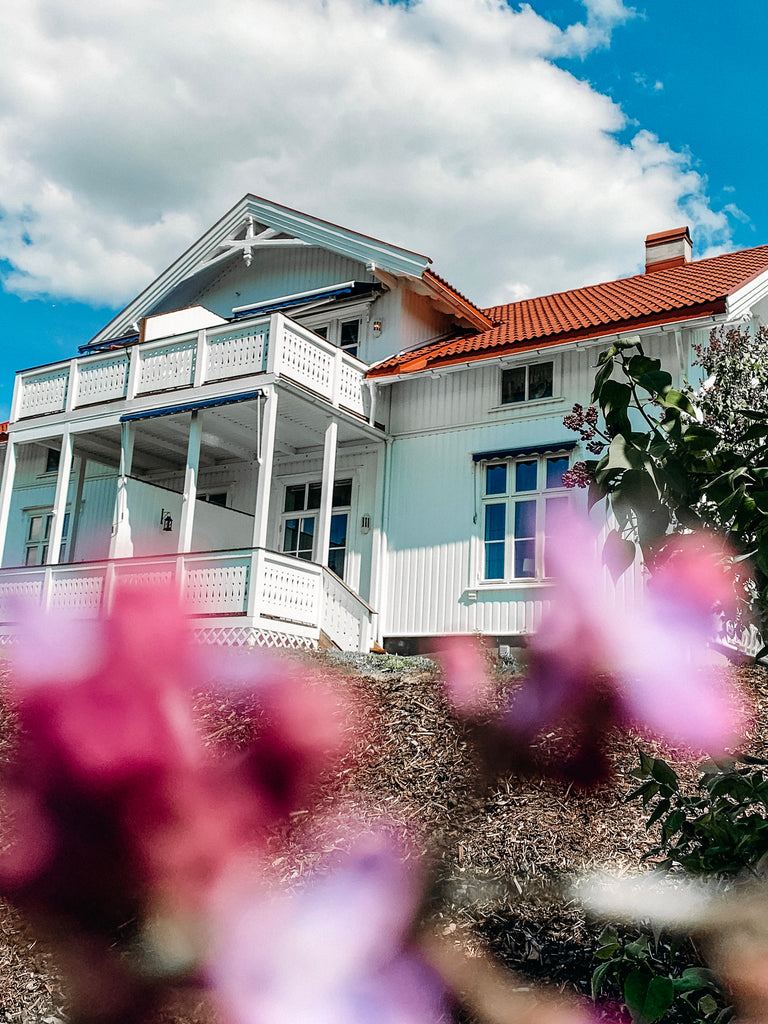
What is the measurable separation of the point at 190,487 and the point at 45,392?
4.39m

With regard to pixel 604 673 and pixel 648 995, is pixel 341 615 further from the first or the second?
pixel 648 995

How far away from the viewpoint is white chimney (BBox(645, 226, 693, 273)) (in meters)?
18.0

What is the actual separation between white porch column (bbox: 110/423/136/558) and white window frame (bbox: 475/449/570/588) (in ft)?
17.9

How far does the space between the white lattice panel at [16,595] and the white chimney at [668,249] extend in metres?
12.6

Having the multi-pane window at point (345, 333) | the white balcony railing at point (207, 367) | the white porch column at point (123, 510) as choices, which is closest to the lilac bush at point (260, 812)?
the white porch column at point (123, 510)

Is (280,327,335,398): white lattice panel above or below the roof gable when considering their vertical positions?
below

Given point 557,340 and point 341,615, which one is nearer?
point 557,340

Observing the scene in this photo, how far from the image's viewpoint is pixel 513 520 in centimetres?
1350

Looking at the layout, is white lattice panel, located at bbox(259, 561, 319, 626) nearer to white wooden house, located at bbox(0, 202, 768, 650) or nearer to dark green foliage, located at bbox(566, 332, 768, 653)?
white wooden house, located at bbox(0, 202, 768, 650)

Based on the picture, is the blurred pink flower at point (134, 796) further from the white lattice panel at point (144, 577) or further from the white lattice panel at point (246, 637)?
the white lattice panel at point (144, 577)

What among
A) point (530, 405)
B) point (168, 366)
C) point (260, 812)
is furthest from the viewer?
point (168, 366)

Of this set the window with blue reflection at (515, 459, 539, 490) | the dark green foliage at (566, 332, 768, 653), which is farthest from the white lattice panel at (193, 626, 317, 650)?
the dark green foliage at (566, 332, 768, 653)

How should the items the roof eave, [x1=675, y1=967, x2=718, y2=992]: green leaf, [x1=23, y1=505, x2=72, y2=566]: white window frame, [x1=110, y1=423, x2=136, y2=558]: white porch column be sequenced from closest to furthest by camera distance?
[x1=675, y1=967, x2=718, y2=992]: green leaf → the roof eave → [x1=110, y1=423, x2=136, y2=558]: white porch column → [x1=23, y1=505, x2=72, y2=566]: white window frame

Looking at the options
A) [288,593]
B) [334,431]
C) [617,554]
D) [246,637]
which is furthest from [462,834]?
[334,431]
